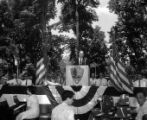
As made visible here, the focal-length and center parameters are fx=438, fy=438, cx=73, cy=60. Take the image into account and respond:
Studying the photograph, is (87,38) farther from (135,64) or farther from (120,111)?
(120,111)

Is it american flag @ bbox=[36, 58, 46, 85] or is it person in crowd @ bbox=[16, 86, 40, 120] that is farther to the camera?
american flag @ bbox=[36, 58, 46, 85]

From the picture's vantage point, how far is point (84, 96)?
8.47 metres

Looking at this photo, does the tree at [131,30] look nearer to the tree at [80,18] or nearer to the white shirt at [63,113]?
the tree at [80,18]

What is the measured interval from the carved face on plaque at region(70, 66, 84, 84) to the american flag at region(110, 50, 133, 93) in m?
3.68

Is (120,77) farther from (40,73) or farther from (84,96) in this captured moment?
(40,73)

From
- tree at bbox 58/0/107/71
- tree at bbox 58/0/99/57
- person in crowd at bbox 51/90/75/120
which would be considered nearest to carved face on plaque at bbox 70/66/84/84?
person in crowd at bbox 51/90/75/120

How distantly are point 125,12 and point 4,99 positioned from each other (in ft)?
161

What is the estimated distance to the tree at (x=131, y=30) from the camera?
5316 centimetres

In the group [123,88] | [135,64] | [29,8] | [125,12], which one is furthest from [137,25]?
[123,88]

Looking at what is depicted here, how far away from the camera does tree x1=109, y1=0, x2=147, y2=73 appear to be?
5316 cm

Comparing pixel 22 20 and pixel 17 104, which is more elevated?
pixel 22 20

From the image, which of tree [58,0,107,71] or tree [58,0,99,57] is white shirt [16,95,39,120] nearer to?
tree [58,0,107,71]

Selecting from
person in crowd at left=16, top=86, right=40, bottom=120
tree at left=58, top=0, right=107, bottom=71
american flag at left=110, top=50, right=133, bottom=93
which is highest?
tree at left=58, top=0, right=107, bottom=71

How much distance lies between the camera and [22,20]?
58.6 metres
